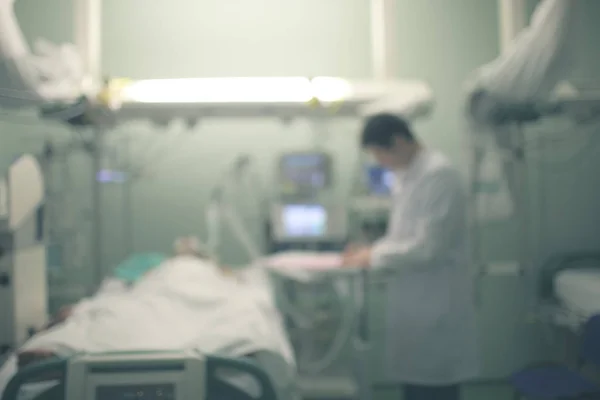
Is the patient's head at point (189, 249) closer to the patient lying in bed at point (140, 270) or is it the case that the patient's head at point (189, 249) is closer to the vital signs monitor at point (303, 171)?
the patient lying in bed at point (140, 270)

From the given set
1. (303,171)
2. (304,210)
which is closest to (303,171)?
(303,171)

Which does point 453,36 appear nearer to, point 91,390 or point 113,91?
point 113,91

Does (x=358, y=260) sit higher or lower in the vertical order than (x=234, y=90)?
Result: lower

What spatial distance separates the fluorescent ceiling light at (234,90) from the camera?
2734mm

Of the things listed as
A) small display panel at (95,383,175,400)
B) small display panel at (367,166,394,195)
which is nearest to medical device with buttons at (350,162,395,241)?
small display panel at (367,166,394,195)

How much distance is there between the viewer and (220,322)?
6.52 ft

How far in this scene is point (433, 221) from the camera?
2.15 metres

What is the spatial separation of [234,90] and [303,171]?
2.42ft

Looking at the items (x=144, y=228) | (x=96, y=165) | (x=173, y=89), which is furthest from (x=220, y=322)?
(x=144, y=228)

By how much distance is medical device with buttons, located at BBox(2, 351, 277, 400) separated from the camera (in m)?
1.59

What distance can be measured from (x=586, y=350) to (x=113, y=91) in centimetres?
246

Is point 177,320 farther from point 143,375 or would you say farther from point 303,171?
point 303,171

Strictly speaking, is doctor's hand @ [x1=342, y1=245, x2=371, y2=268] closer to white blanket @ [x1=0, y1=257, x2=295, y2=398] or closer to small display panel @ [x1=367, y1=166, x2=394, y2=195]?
white blanket @ [x1=0, y1=257, x2=295, y2=398]

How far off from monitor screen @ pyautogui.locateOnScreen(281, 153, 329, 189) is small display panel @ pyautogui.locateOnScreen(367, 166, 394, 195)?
10.1 inches
